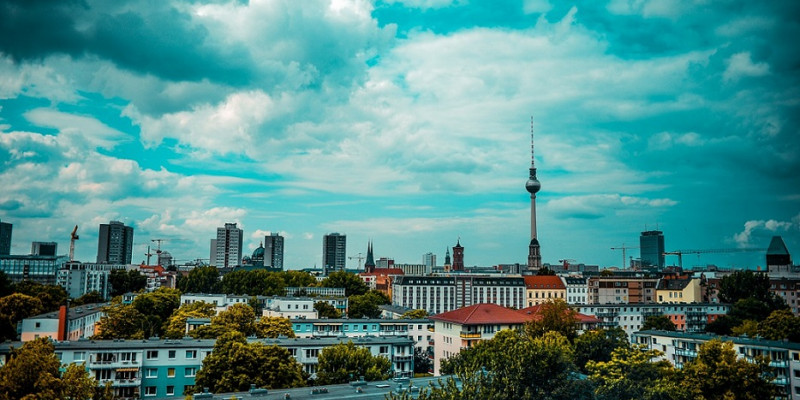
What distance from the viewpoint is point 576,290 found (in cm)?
18300

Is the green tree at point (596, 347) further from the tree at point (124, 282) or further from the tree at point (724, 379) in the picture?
the tree at point (124, 282)

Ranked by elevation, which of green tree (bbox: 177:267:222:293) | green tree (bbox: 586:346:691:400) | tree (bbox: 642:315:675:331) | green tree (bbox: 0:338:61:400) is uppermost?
green tree (bbox: 177:267:222:293)

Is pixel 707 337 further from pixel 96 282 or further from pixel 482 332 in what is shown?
pixel 96 282

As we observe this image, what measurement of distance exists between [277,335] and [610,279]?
4522 inches

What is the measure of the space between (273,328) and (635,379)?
144 ft

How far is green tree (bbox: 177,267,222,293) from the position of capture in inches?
6939

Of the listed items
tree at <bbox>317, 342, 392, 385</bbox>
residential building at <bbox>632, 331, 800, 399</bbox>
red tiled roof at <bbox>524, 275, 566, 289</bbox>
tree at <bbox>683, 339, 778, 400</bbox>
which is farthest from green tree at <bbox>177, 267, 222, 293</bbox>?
tree at <bbox>683, 339, 778, 400</bbox>

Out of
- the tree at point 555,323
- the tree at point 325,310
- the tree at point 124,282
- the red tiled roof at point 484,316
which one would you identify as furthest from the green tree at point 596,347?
the tree at point 124,282

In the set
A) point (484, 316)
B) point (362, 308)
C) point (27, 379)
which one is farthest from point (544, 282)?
point (27, 379)

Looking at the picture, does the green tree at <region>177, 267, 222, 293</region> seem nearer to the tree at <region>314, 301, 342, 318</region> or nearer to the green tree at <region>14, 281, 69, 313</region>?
the green tree at <region>14, 281, 69, 313</region>

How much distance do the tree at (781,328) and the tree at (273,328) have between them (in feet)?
213

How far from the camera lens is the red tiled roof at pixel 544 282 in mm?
178988

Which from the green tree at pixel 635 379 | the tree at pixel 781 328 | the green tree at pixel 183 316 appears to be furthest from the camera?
the green tree at pixel 183 316

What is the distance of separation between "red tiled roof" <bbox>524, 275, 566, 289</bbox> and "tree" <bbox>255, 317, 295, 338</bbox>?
115 metres
